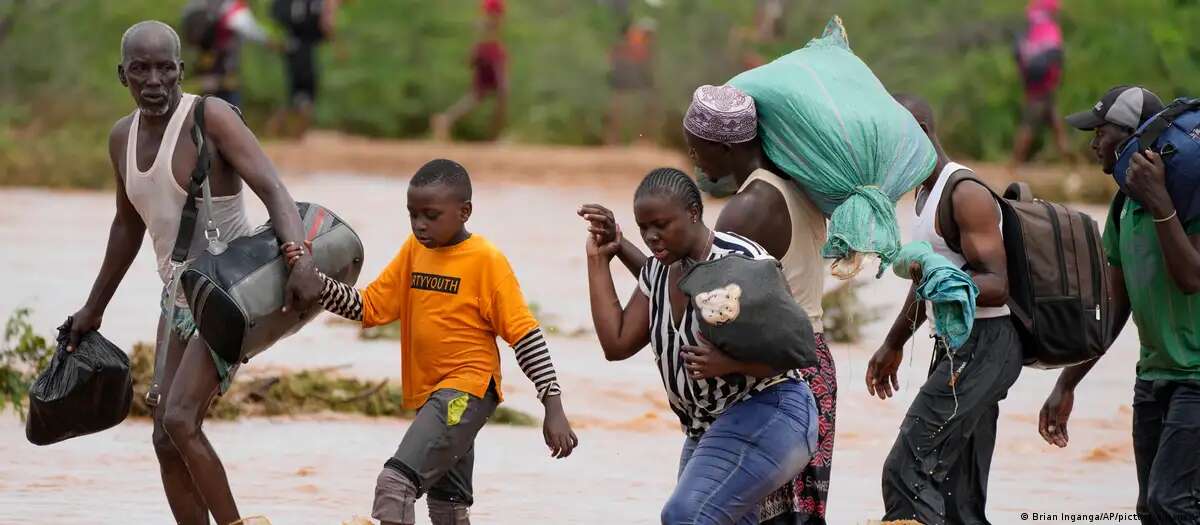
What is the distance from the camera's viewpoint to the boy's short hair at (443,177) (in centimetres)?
529

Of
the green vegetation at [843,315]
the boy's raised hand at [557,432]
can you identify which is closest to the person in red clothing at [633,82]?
the green vegetation at [843,315]

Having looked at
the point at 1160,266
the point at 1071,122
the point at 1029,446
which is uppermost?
the point at 1071,122

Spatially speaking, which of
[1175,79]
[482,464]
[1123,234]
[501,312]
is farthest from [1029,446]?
[1175,79]

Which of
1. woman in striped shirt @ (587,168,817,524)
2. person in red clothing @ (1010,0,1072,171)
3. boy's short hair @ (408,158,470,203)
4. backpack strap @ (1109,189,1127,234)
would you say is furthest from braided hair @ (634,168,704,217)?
person in red clothing @ (1010,0,1072,171)

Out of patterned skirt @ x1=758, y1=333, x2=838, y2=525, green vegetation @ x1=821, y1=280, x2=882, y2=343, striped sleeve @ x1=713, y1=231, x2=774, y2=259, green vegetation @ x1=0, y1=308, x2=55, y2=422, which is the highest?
striped sleeve @ x1=713, y1=231, x2=774, y2=259

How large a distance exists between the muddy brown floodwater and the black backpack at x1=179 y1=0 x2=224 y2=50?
156 inches

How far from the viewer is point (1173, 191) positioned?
5.43m

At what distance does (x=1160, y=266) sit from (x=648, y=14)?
62.8ft

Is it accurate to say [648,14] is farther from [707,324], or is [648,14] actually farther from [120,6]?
[707,324]

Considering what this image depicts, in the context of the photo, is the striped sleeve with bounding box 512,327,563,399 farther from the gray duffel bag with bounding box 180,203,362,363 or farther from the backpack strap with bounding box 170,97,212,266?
the backpack strap with bounding box 170,97,212,266

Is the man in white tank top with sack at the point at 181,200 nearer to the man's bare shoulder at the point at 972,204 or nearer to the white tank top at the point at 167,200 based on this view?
the white tank top at the point at 167,200

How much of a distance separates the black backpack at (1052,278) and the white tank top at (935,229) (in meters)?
0.02

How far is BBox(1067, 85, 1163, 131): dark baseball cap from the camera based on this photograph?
5527 millimetres

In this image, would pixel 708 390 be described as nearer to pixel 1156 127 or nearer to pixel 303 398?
pixel 1156 127
